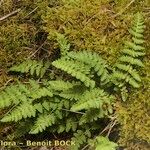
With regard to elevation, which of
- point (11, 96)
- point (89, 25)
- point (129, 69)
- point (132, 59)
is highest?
point (89, 25)

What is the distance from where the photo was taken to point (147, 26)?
3.96 meters

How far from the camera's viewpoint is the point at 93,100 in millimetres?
3697

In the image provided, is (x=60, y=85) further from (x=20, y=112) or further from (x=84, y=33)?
(x=84, y=33)

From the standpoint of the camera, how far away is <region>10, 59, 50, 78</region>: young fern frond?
4.29 m

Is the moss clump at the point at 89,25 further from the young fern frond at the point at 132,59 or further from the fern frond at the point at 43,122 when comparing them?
the fern frond at the point at 43,122

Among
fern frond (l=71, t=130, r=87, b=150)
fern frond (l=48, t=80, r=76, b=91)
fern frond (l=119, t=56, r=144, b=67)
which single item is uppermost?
fern frond (l=119, t=56, r=144, b=67)

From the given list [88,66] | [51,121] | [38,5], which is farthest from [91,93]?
[38,5]

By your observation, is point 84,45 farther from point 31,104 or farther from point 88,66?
point 31,104

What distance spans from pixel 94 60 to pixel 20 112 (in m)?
0.92

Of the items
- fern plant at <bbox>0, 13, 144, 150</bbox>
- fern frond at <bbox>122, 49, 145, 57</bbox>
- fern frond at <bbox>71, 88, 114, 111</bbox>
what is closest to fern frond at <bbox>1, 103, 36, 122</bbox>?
fern plant at <bbox>0, 13, 144, 150</bbox>

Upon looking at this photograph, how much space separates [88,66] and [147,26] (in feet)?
2.46

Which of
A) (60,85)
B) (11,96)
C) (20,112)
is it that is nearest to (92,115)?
(60,85)

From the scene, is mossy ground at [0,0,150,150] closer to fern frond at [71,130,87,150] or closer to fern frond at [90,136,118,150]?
fern frond at [90,136,118,150]

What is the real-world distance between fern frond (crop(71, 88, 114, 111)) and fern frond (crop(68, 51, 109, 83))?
5.9 inches
